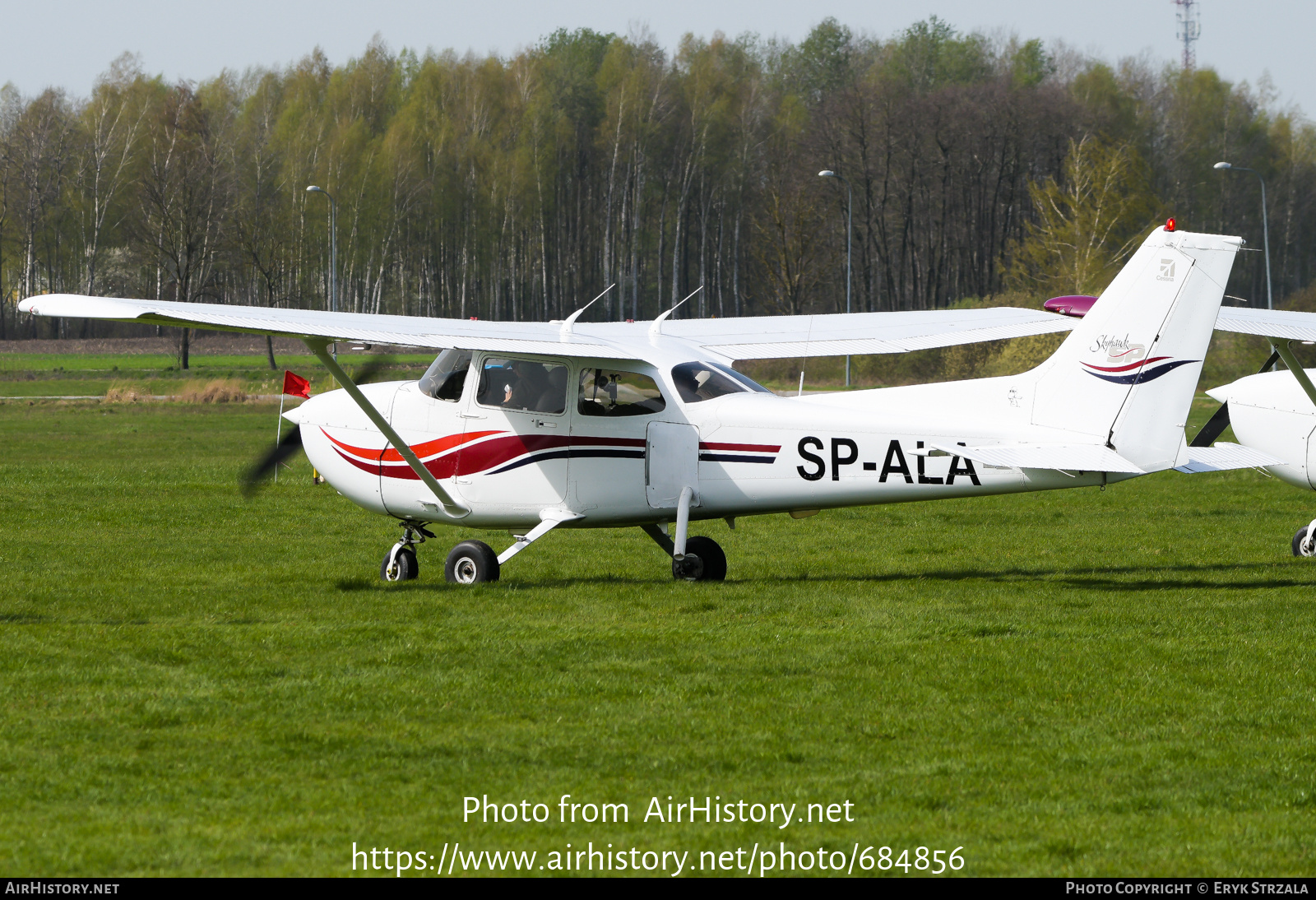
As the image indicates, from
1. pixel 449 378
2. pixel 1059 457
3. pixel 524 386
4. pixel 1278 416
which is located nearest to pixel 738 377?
pixel 524 386

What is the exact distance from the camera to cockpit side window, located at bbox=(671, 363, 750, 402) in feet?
34.1

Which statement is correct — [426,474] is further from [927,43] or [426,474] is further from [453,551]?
[927,43]

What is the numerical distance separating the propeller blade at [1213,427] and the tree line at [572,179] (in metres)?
50.7

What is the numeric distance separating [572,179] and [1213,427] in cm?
6642

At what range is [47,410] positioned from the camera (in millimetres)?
34250

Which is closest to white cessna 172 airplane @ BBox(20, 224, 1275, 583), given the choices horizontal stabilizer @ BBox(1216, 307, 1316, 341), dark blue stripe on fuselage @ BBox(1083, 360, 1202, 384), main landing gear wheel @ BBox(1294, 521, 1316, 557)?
dark blue stripe on fuselage @ BBox(1083, 360, 1202, 384)

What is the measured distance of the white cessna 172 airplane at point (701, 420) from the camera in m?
9.37

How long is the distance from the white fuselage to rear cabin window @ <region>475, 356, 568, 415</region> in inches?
2.7

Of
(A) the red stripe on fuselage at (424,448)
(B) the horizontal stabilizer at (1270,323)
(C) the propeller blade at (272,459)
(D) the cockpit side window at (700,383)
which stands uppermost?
(B) the horizontal stabilizer at (1270,323)

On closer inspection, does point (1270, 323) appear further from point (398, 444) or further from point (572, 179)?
point (572, 179)

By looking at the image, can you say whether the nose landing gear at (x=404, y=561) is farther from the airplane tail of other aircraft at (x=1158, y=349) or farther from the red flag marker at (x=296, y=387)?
the airplane tail of other aircraft at (x=1158, y=349)

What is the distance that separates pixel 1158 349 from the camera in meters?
9.38

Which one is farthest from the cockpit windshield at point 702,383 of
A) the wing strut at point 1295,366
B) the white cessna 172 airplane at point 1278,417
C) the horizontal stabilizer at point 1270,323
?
the wing strut at point 1295,366

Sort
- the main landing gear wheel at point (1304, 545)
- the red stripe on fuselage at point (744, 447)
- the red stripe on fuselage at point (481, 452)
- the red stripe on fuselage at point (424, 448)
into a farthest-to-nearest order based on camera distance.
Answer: the main landing gear wheel at point (1304, 545) < the red stripe on fuselage at point (424, 448) < the red stripe on fuselage at point (481, 452) < the red stripe on fuselage at point (744, 447)
